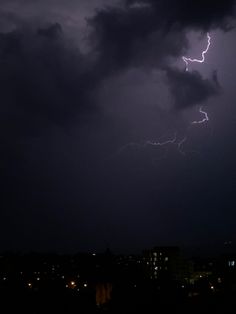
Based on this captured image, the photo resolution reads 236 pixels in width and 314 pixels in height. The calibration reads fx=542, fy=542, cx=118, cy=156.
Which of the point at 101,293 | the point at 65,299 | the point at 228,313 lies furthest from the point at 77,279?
the point at 228,313

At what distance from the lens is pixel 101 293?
3206cm

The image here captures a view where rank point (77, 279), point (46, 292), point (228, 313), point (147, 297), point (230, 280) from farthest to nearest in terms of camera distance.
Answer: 1. point (77, 279)
2. point (230, 280)
3. point (46, 292)
4. point (147, 297)
5. point (228, 313)

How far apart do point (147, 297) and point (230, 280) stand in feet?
77.2

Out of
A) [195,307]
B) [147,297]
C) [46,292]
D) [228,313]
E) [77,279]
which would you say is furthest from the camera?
[77,279]

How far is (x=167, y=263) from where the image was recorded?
86.4 m

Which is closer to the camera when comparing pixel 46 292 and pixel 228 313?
pixel 228 313

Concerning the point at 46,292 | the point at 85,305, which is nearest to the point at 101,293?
the point at 46,292

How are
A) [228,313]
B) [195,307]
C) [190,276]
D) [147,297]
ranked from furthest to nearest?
1. [190,276]
2. [147,297]
3. [195,307]
4. [228,313]

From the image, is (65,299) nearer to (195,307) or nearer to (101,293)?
(101,293)

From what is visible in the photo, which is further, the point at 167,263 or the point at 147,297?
the point at 167,263

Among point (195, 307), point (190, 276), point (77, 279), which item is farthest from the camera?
point (190, 276)

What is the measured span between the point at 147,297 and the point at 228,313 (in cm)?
652

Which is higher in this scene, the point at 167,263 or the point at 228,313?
the point at 167,263

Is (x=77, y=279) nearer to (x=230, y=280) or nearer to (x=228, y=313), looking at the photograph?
(x=230, y=280)
